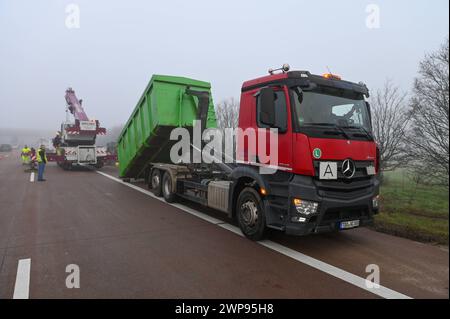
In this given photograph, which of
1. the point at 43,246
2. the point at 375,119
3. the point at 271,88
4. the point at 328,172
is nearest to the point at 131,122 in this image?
the point at 43,246

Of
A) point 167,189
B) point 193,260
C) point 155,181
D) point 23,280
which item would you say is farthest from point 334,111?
point 155,181

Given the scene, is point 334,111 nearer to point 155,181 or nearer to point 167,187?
point 167,187

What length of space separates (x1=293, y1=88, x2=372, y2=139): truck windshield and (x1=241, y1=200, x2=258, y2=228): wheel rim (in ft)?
5.15

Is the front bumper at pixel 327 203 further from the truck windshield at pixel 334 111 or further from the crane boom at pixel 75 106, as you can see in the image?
the crane boom at pixel 75 106

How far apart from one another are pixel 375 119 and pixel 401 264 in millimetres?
8667

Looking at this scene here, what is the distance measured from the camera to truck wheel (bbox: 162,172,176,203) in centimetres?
847

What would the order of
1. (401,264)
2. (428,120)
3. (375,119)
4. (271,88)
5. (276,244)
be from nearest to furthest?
(401,264)
(271,88)
(276,244)
(428,120)
(375,119)

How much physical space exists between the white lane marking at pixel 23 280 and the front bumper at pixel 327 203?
3254mm

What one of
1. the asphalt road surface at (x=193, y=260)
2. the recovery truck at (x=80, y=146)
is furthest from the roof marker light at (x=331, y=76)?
the recovery truck at (x=80, y=146)

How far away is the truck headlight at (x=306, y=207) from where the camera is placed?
4438 mm

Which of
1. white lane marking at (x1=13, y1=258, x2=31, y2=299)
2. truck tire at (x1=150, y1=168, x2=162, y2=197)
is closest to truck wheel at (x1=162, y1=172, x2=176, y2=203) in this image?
truck tire at (x1=150, y1=168, x2=162, y2=197)
